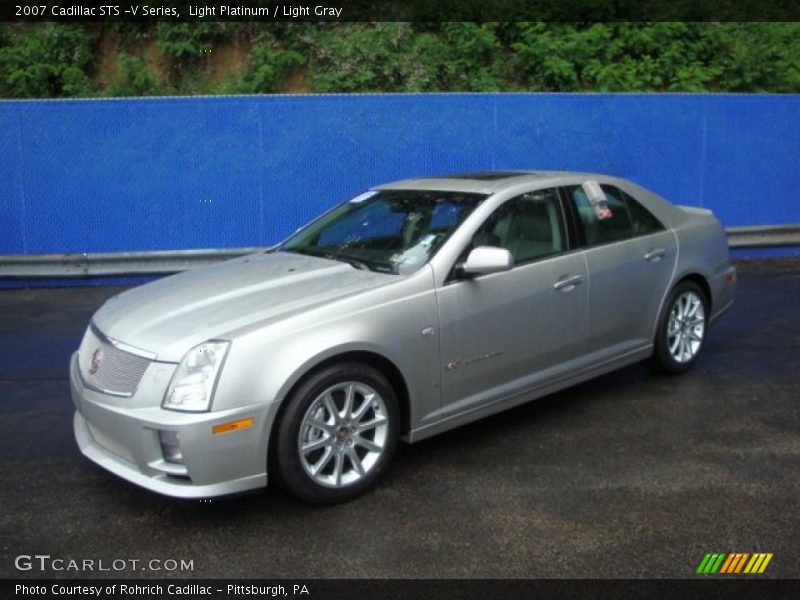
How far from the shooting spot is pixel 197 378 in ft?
11.8

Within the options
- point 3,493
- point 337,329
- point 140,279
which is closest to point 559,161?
point 140,279

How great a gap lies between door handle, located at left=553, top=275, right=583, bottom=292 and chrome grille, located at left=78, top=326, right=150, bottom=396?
244 cm

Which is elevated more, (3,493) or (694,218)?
(694,218)

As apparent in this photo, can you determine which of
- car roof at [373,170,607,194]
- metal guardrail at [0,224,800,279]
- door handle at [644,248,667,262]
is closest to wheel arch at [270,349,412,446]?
car roof at [373,170,607,194]

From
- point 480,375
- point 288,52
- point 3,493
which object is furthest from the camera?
point 288,52

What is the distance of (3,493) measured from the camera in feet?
13.7

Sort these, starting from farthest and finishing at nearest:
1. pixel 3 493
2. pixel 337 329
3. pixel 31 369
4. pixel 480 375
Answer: pixel 31 369 < pixel 480 375 < pixel 3 493 < pixel 337 329

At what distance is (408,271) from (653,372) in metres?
2.56

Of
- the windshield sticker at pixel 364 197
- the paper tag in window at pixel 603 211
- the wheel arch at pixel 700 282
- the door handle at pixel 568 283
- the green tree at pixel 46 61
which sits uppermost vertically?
the green tree at pixel 46 61

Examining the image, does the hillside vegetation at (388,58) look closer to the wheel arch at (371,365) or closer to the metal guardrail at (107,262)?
the metal guardrail at (107,262)

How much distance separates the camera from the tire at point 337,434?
374 cm

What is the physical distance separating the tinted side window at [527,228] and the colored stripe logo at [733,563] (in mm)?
1976

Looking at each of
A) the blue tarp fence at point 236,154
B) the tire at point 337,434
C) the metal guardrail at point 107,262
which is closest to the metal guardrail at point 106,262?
the metal guardrail at point 107,262
